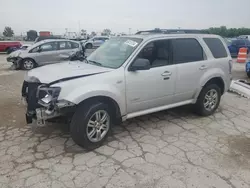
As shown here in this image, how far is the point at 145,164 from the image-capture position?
3412 mm

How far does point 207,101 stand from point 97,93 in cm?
279

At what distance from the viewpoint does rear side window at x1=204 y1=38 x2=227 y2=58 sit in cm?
A: 517

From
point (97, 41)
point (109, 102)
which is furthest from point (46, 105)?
point (97, 41)

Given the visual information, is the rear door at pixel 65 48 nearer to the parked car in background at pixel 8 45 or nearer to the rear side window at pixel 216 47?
the rear side window at pixel 216 47

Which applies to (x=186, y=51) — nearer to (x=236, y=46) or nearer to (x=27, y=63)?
(x=27, y=63)

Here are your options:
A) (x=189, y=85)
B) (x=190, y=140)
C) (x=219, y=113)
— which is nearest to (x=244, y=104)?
(x=219, y=113)

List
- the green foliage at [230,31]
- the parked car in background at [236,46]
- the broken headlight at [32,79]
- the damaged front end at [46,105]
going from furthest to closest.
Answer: the green foliage at [230,31] → the parked car in background at [236,46] → the broken headlight at [32,79] → the damaged front end at [46,105]

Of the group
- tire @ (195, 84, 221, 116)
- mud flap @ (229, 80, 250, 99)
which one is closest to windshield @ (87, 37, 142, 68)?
tire @ (195, 84, 221, 116)

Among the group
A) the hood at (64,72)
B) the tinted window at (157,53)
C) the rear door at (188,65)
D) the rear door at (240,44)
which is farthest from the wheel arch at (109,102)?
the rear door at (240,44)

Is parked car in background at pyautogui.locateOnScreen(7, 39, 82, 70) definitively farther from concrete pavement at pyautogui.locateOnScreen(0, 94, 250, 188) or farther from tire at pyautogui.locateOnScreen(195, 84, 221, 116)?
tire at pyautogui.locateOnScreen(195, 84, 221, 116)

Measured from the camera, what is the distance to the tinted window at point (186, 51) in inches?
183

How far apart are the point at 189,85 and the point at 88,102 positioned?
221cm

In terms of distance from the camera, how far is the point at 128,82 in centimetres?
396

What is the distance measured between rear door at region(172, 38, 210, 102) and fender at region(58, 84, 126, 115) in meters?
1.29
